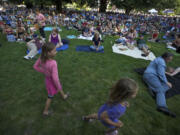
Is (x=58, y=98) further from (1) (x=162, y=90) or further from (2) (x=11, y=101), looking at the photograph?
(1) (x=162, y=90)

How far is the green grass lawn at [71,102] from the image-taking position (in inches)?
99.3

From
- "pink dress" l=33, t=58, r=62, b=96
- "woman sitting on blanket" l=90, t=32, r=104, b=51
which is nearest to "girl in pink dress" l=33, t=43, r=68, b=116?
"pink dress" l=33, t=58, r=62, b=96

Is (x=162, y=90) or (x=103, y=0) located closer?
(x=162, y=90)

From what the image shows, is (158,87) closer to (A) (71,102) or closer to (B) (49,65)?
(A) (71,102)

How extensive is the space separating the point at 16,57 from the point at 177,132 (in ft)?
22.3

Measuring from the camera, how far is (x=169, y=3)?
3039 centimetres

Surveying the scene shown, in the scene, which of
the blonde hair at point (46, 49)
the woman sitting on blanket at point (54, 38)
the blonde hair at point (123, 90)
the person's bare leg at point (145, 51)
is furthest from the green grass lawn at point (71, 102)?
the person's bare leg at point (145, 51)

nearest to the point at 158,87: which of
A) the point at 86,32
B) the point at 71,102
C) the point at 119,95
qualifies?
the point at 119,95

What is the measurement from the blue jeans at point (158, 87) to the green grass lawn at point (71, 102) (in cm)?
23

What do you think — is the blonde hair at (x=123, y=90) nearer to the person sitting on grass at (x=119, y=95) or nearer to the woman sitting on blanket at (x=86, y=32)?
the person sitting on grass at (x=119, y=95)

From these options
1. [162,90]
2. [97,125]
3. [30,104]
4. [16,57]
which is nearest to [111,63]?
[162,90]

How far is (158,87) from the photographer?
348 cm

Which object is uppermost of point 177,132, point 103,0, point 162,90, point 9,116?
point 103,0

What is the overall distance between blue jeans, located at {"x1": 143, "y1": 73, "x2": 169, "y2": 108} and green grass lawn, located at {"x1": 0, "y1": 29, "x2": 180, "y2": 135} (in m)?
0.23
